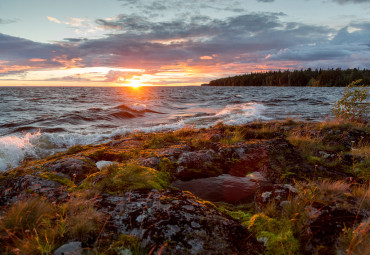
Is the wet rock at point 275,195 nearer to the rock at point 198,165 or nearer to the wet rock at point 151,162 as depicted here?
the rock at point 198,165

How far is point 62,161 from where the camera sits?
5398 millimetres

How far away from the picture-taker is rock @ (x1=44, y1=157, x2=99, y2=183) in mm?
4883

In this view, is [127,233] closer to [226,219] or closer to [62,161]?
[226,219]

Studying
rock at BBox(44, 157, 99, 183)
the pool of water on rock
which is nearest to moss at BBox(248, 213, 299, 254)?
the pool of water on rock

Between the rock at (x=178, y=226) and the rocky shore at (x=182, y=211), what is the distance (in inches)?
0.5

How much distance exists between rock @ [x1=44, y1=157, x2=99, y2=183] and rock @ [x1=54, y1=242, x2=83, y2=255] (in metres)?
2.74

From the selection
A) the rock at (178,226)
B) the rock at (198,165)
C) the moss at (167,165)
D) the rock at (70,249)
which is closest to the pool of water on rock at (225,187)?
the rock at (198,165)

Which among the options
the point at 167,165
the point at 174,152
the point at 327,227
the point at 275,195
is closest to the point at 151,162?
the point at 167,165

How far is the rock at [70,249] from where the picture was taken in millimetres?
2133

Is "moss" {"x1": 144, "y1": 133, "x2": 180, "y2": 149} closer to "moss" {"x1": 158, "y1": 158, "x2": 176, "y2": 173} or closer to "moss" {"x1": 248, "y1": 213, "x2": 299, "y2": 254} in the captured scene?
"moss" {"x1": 158, "y1": 158, "x2": 176, "y2": 173}

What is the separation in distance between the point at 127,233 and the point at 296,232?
2297mm

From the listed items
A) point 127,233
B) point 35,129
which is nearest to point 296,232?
point 127,233

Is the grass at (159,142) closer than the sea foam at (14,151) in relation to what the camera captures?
Yes

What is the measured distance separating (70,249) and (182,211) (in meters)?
1.47
